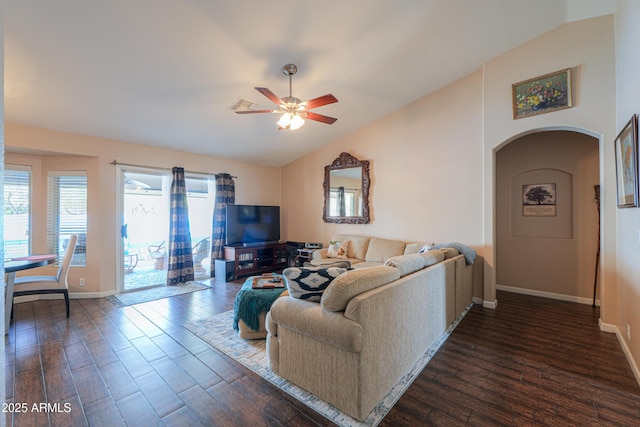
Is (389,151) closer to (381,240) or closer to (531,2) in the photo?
Result: (381,240)

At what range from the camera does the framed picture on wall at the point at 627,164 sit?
2265mm

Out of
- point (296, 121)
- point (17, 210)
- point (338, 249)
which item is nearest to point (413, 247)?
point (338, 249)

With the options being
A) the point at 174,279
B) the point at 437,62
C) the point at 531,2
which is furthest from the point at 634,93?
the point at 174,279

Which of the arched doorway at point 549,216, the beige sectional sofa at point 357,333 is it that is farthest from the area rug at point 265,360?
the arched doorway at point 549,216

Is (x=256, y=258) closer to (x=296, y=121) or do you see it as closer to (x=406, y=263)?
(x=296, y=121)

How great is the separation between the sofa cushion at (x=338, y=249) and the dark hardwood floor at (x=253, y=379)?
7.84ft

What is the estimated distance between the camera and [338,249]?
5.32m

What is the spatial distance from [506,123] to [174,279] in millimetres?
6017

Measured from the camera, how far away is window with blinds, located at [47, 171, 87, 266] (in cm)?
445

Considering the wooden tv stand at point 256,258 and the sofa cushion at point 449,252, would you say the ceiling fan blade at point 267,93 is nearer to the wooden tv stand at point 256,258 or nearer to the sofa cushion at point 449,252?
the sofa cushion at point 449,252

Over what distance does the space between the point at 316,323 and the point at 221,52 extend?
2.92 meters

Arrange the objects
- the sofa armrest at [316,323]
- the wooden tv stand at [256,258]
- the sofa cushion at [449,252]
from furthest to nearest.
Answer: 1. the wooden tv stand at [256,258]
2. the sofa cushion at [449,252]
3. the sofa armrest at [316,323]

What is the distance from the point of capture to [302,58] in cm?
321

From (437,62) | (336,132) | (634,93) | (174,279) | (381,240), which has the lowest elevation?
(174,279)
